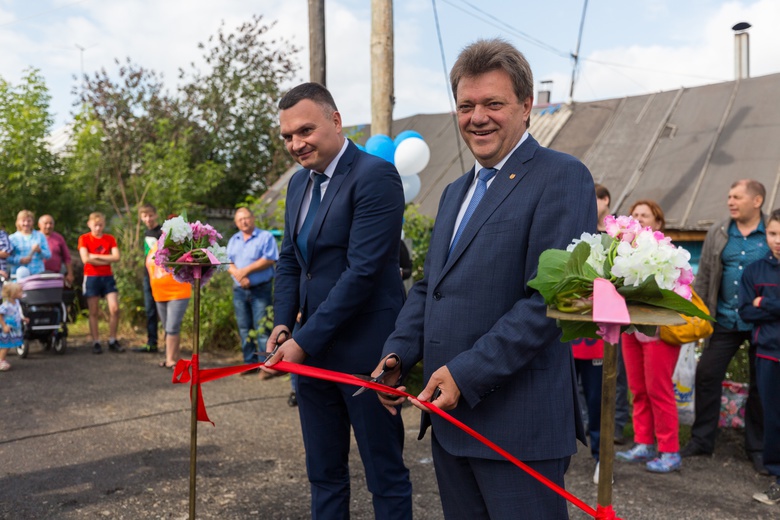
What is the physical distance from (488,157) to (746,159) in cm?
1099

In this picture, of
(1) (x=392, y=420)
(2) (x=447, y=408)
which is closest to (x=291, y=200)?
(1) (x=392, y=420)

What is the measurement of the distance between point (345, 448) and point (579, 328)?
1851mm

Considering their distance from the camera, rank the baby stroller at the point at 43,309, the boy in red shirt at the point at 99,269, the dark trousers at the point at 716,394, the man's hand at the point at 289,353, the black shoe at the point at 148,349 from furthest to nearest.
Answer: the black shoe at the point at 148,349 → the boy in red shirt at the point at 99,269 → the baby stroller at the point at 43,309 → the dark trousers at the point at 716,394 → the man's hand at the point at 289,353

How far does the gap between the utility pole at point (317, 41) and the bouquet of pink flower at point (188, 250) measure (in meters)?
5.50

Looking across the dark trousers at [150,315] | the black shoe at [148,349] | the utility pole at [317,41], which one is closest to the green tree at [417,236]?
the utility pole at [317,41]

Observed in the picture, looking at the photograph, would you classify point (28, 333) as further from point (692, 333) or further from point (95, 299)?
point (692, 333)

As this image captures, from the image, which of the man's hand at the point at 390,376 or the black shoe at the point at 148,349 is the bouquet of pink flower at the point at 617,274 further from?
the black shoe at the point at 148,349

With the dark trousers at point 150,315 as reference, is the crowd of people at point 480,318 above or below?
above

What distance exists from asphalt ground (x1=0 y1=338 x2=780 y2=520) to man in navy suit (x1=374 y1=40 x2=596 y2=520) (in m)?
2.26

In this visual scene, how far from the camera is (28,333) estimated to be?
9977 millimetres

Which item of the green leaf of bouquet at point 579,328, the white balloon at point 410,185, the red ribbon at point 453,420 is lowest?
the red ribbon at point 453,420

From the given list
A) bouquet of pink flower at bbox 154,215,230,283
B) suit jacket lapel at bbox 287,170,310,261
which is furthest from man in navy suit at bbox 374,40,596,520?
bouquet of pink flower at bbox 154,215,230,283

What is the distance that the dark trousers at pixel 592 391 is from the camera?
536cm

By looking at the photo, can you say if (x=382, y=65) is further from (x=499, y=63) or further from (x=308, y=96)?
(x=499, y=63)
